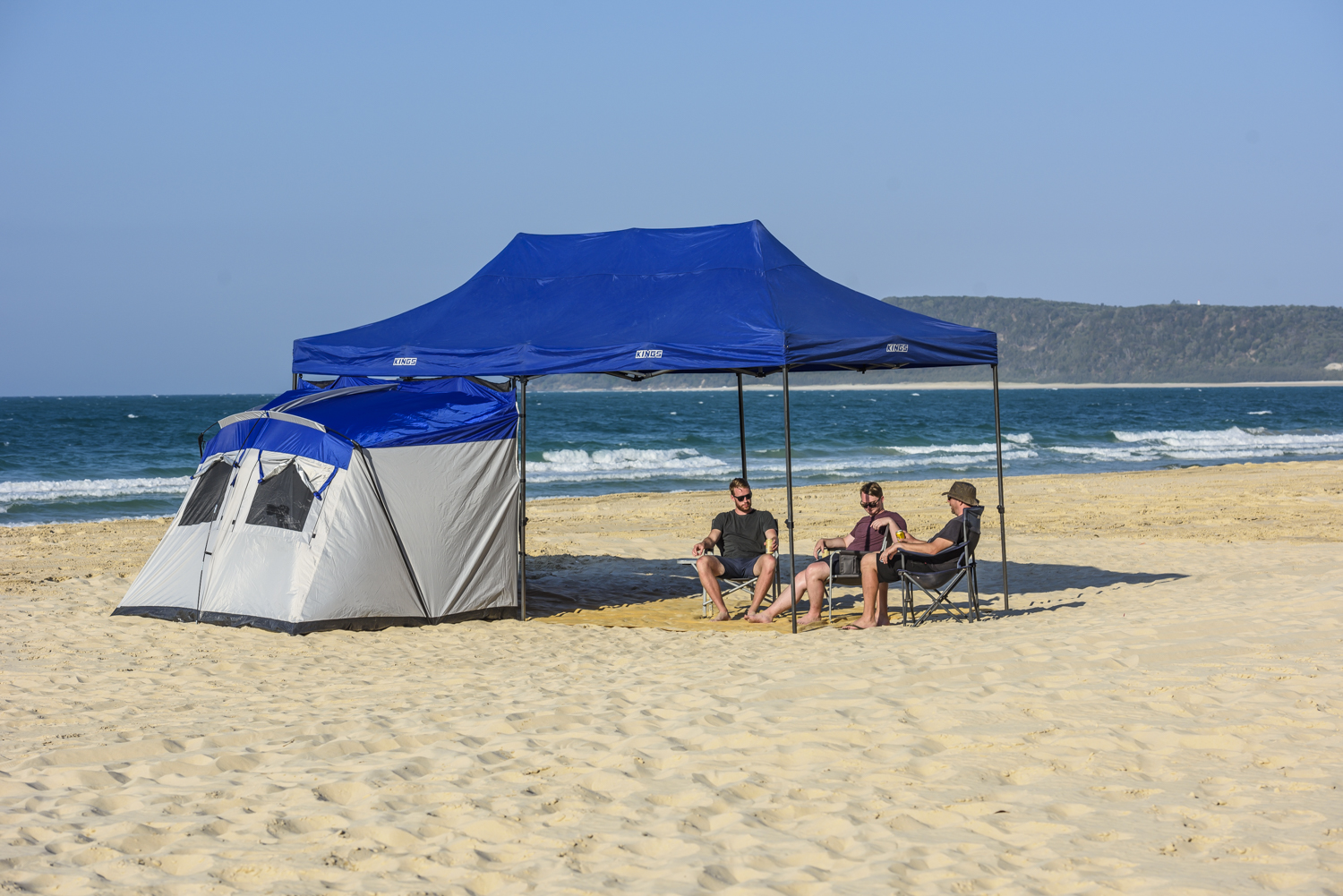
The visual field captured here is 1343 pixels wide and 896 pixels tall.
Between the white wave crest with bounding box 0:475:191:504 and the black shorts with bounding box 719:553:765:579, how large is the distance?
16085mm

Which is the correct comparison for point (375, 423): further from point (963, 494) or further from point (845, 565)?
point (963, 494)

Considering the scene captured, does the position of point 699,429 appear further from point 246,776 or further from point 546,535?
point 246,776

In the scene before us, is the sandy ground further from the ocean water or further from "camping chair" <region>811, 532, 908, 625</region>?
the ocean water

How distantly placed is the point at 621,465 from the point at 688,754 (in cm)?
2371

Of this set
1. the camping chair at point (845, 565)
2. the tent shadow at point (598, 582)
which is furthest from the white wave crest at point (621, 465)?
the camping chair at point (845, 565)

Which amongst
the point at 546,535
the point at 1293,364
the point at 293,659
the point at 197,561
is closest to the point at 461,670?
the point at 293,659

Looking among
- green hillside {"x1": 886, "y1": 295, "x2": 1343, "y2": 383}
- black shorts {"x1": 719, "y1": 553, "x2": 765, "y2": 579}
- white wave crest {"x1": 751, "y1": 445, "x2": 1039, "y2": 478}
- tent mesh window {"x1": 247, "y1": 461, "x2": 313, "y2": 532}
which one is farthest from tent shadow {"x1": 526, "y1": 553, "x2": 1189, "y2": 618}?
green hillside {"x1": 886, "y1": 295, "x2": 1343, "y2": 383}

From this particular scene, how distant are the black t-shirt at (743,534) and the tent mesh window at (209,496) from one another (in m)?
3.58

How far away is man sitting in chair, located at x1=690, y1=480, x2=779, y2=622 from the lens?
25.0ft

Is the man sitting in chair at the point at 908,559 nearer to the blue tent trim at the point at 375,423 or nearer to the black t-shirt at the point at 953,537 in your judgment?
the black t-shirt at the point at 953,537

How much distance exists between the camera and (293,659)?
636 centimetres

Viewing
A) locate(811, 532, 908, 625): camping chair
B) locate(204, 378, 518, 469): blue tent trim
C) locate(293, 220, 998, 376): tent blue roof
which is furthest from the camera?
locate(204, 378, 518, 469): blue tent trim

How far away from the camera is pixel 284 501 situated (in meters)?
7.45

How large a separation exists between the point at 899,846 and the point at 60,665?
5.11 meters
